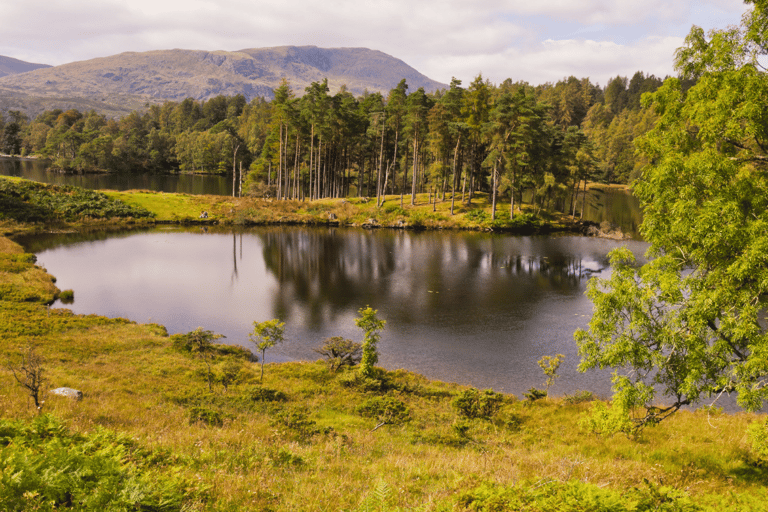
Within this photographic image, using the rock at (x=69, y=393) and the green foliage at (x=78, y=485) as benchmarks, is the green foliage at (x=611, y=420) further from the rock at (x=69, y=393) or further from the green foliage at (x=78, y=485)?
the rock at (x=69, y=393)

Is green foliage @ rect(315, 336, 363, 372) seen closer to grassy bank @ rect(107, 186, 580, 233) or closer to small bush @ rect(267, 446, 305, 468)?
small bush @ rect(267, 446, 305, 468)

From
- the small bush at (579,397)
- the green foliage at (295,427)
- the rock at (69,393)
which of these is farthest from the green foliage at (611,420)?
the rock at (69,393)

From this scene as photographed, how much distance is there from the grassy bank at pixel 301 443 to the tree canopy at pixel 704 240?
2.50m

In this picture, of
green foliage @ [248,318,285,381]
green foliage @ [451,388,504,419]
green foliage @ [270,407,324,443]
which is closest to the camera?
green foliage @ [270,407,324,443]

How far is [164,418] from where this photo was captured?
11711 millimetres

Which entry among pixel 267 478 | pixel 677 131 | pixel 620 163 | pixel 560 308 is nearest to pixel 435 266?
Result: pixel 560 308

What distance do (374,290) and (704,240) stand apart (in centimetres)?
2391

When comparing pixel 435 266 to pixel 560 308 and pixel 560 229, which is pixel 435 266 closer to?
pixel 560 308

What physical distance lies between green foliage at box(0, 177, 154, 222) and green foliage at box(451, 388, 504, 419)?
61.2 m

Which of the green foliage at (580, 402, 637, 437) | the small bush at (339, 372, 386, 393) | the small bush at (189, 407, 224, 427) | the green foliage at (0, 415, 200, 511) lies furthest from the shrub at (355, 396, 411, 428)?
the green foliage at (0, 415, 200, 511)

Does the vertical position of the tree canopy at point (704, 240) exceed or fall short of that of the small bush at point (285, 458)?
it exceeds it

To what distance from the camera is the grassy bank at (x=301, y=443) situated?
583 cm

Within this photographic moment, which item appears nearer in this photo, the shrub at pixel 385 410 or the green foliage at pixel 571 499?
the green foliage at pixel 571 499

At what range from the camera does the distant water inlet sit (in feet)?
73.7
